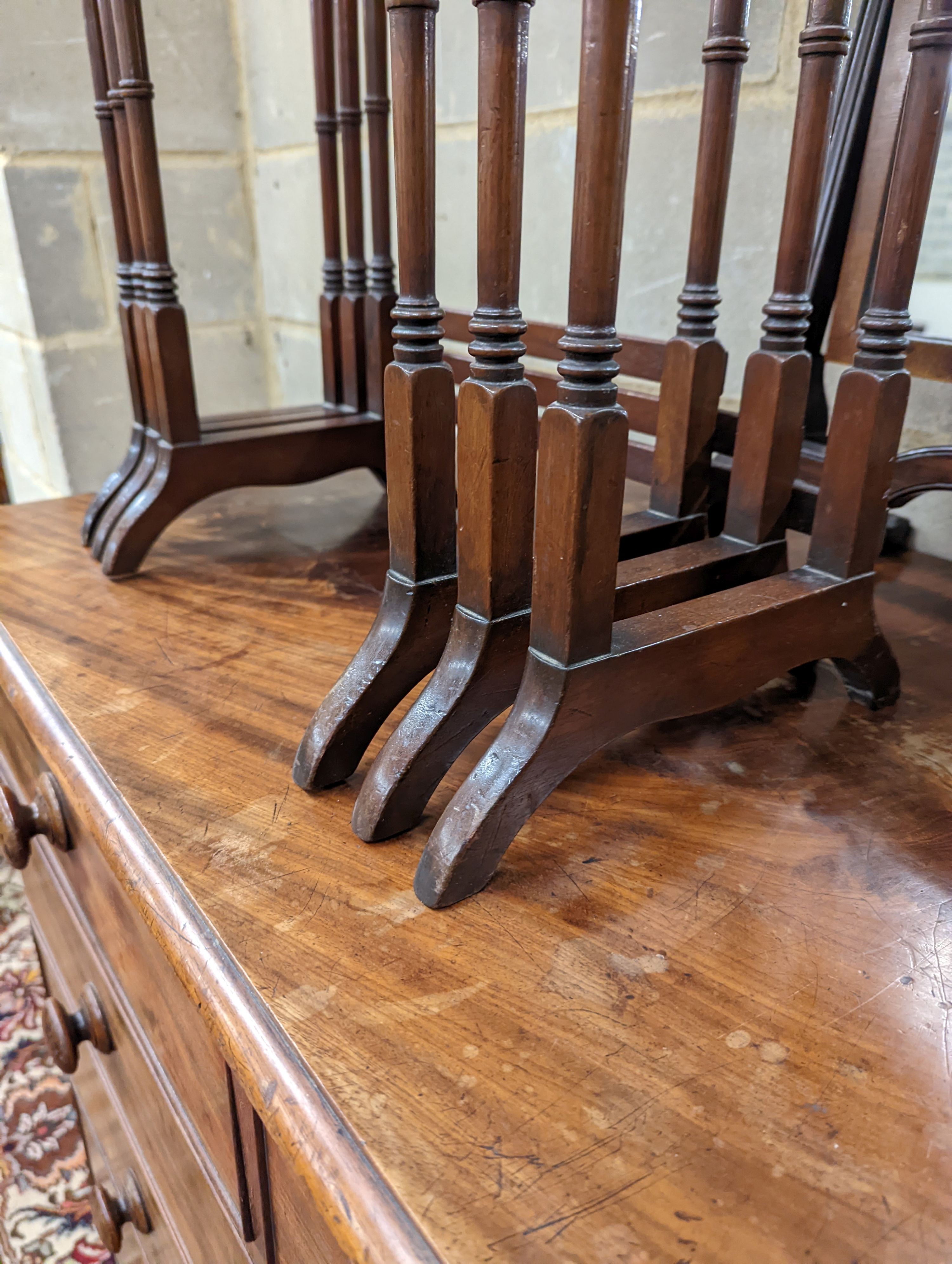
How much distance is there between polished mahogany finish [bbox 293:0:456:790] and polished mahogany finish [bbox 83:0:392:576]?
40 centimetres

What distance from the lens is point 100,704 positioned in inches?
23.8

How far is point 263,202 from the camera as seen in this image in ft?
5.00

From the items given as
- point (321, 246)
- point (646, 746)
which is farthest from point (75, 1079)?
point (321, 246)

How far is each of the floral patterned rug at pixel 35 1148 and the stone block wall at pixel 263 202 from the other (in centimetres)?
81

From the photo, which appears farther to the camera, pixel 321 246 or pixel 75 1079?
pixel 321 246

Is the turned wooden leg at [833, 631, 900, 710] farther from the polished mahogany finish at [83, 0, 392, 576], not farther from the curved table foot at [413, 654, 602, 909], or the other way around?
the polished mahogany finish at [83, 0, 392, 576]

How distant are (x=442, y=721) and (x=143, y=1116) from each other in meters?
0.44

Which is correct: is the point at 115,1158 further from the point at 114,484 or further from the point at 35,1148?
the point at 114,484

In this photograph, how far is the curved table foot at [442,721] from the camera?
1.53 ft

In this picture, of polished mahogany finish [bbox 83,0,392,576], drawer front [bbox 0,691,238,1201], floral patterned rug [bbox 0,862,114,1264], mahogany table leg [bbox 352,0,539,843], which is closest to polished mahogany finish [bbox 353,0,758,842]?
mahogany table leg [bbox 352,0,539,843]

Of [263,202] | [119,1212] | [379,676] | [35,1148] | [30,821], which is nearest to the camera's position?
[379,676]

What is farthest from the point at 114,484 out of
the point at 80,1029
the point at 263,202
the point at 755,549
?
the point at 263,202

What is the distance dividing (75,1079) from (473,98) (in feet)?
4.05

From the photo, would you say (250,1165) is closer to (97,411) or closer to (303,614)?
(303,614)
